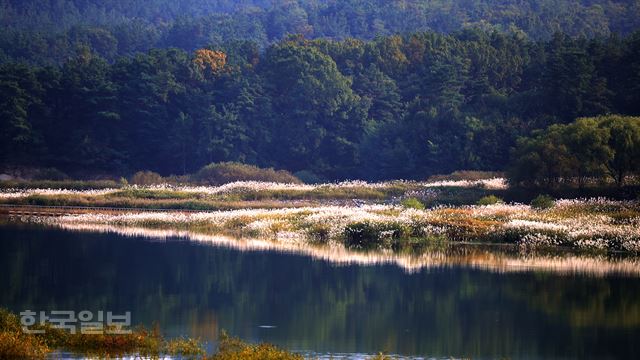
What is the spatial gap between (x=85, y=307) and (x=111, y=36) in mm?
134888

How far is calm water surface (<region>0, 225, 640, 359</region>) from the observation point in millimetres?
26469

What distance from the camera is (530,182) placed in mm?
60031

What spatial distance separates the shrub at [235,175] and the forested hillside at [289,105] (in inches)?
436

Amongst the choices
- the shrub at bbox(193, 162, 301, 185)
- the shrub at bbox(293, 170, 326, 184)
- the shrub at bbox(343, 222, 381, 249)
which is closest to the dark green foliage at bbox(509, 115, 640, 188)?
the shrub at bbox(343, 222, 381, 249)

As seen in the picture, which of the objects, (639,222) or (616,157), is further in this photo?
(616,157)

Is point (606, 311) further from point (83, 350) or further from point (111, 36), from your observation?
point (111, 36)

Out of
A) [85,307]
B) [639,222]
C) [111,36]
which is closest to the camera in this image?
[85,307]

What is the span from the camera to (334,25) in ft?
554

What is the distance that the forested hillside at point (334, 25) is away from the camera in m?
149

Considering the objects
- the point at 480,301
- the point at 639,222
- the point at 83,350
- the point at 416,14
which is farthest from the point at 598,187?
the point at 416,14

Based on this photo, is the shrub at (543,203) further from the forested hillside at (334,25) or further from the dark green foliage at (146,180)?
the forested hillside at (334,25)

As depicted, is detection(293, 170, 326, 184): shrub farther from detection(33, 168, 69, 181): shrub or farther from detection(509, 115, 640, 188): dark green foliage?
detection(509, 115, 640, 188): dark green foliage

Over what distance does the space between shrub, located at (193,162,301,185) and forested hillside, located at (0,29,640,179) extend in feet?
36.3

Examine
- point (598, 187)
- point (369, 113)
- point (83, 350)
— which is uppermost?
point (369, 113)
